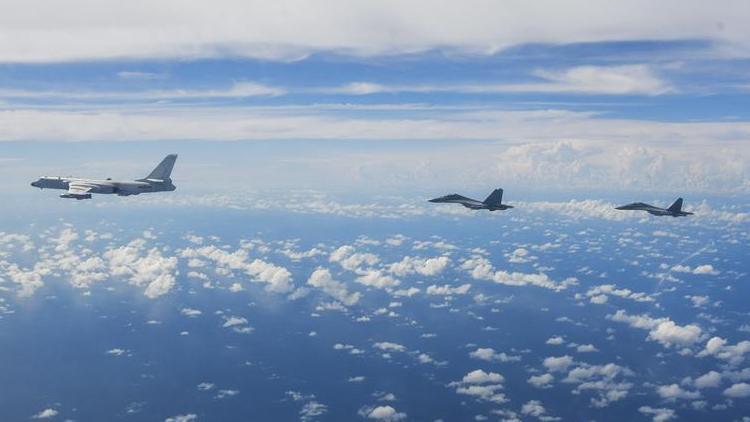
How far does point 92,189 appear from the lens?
62.4 meters

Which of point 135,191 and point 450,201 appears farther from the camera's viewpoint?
point 450,201

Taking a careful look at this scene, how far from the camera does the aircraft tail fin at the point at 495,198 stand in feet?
217

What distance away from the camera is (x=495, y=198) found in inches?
2623

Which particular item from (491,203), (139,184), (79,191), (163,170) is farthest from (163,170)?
(491,203)

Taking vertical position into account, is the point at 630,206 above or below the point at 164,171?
below

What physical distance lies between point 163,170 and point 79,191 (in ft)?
34.6

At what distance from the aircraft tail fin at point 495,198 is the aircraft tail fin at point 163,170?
4365 cm

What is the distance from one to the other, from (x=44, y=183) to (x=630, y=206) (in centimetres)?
8878

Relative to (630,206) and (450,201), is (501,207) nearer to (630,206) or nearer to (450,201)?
(450,201)

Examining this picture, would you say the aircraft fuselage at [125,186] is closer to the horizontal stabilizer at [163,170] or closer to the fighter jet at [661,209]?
the horizontal stabilizer at [163,170]

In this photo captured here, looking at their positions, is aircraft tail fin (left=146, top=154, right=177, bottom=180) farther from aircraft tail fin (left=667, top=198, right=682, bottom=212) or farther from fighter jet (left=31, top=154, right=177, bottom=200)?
aircraft tail fin (left=667, top=198, right=682, bottom=212)

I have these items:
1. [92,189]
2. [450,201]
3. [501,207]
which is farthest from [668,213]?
[92,189]

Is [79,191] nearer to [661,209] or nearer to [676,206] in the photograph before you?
[661,209]

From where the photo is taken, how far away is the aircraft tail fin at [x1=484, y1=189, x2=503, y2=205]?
66.0 metres
